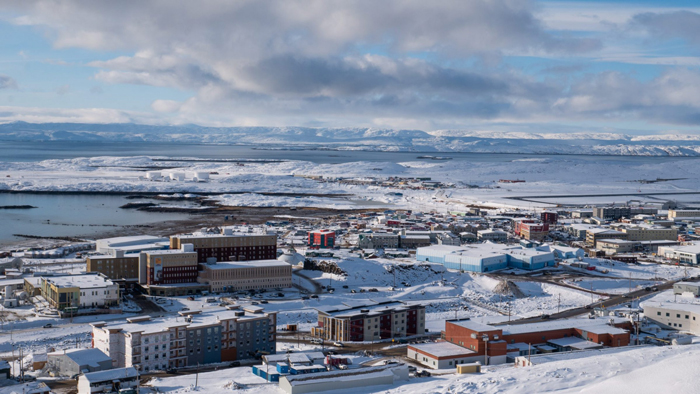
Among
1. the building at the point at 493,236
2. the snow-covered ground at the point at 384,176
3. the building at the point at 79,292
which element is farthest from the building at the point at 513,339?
the snow-covered ground at the point at 384,176

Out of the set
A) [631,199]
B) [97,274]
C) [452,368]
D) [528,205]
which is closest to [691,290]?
[452,368]

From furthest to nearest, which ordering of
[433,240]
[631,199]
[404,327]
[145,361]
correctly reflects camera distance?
[631,199] < [433,240] < [404,327] < [145,361]

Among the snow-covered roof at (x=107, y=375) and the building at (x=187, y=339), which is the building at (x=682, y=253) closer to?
the building at (x=187, y=339)

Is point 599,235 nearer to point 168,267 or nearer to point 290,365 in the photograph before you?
point 168,267

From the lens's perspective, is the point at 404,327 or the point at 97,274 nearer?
the point at 404,327

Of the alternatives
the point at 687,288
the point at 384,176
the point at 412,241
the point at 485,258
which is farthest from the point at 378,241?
the point at 384,176

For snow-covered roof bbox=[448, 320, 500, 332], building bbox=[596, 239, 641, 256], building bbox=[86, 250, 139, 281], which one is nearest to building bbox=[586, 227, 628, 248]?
building bbox=[596, 239, 641, 256]

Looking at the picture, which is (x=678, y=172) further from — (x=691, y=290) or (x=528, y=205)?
(x=691, y=290)
